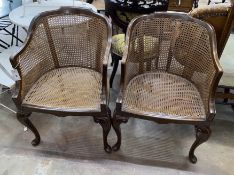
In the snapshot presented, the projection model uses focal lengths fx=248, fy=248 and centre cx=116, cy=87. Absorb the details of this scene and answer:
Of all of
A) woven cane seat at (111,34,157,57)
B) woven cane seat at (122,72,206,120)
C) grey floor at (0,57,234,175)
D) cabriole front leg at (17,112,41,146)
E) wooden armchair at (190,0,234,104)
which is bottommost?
grey floor at (0,57,234,175)

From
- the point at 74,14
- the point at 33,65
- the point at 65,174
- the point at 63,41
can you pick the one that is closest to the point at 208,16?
the point at 74,14

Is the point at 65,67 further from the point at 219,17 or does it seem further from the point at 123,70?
the point at 219,17

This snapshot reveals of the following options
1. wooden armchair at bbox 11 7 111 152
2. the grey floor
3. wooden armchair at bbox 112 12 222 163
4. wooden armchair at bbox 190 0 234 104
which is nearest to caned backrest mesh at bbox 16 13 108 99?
wooden armchair at bbox 11 7 111 152

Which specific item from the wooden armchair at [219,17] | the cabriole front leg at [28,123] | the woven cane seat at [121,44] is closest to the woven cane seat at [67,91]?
the cabriole front leg at [28,123]

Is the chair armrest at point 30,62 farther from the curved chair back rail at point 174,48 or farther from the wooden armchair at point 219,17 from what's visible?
the wooden armchair at point 219,17

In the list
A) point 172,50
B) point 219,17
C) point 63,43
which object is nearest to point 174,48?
point 172,50

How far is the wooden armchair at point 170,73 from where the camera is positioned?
1446mm

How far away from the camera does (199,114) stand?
1.45 m

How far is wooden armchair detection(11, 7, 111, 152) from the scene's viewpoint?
1.49 m

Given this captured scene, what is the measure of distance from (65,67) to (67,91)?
305mm

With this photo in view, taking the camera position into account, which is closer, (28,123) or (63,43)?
(28,123)

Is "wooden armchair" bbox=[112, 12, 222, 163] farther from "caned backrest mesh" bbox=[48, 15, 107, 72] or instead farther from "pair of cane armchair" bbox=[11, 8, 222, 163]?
"caned backrest mesh" bbox=[48, 15, 107, 72]

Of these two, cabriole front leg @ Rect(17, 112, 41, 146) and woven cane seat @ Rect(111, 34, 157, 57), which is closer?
cabriole front leg @ Rect(17, 112, 41, 146)

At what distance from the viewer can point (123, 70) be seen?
4.82 feet
